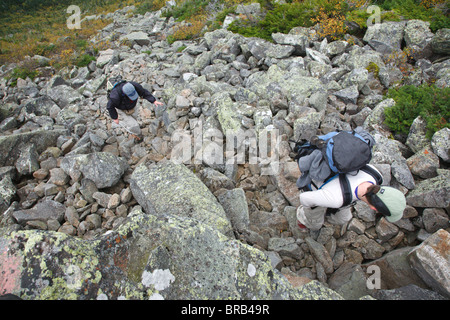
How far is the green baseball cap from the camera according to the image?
138 inches

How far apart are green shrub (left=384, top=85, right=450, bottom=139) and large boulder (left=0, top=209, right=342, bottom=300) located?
17.5 feet

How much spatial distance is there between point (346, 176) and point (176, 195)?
345 centimetres

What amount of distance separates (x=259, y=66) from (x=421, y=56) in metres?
6.38

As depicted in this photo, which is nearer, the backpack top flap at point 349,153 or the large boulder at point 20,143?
the backpack top flap at point 349,153

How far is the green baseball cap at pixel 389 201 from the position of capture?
11.5 feet

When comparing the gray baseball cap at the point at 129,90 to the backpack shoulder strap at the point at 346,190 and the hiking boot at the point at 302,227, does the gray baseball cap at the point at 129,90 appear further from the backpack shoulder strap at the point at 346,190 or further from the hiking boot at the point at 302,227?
the backpack shoulder strap at the point at 346,190

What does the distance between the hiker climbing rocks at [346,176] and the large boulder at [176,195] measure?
6.36 ft

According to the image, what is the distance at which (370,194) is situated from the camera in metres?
3.56

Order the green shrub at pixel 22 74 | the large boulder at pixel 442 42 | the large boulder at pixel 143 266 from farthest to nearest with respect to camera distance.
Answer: the green shrub at pixel 22 74 → the large boulder at pixel 442 42 → the large boulder at pixel 143 266

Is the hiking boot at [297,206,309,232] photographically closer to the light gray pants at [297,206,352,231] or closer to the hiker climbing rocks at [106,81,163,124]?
the light gray pants at [297,206,352,231]

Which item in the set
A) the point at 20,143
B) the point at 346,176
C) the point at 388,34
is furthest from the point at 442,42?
the point at 20,143

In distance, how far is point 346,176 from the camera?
3877mm

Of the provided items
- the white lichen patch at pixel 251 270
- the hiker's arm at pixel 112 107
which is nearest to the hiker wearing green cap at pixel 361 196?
the white lichen patch at pixel 251 270

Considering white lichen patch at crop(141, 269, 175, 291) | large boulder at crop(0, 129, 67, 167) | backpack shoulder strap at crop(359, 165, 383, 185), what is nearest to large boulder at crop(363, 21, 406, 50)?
backpack shoulder strap at crop(359, 165, 383, 185)
